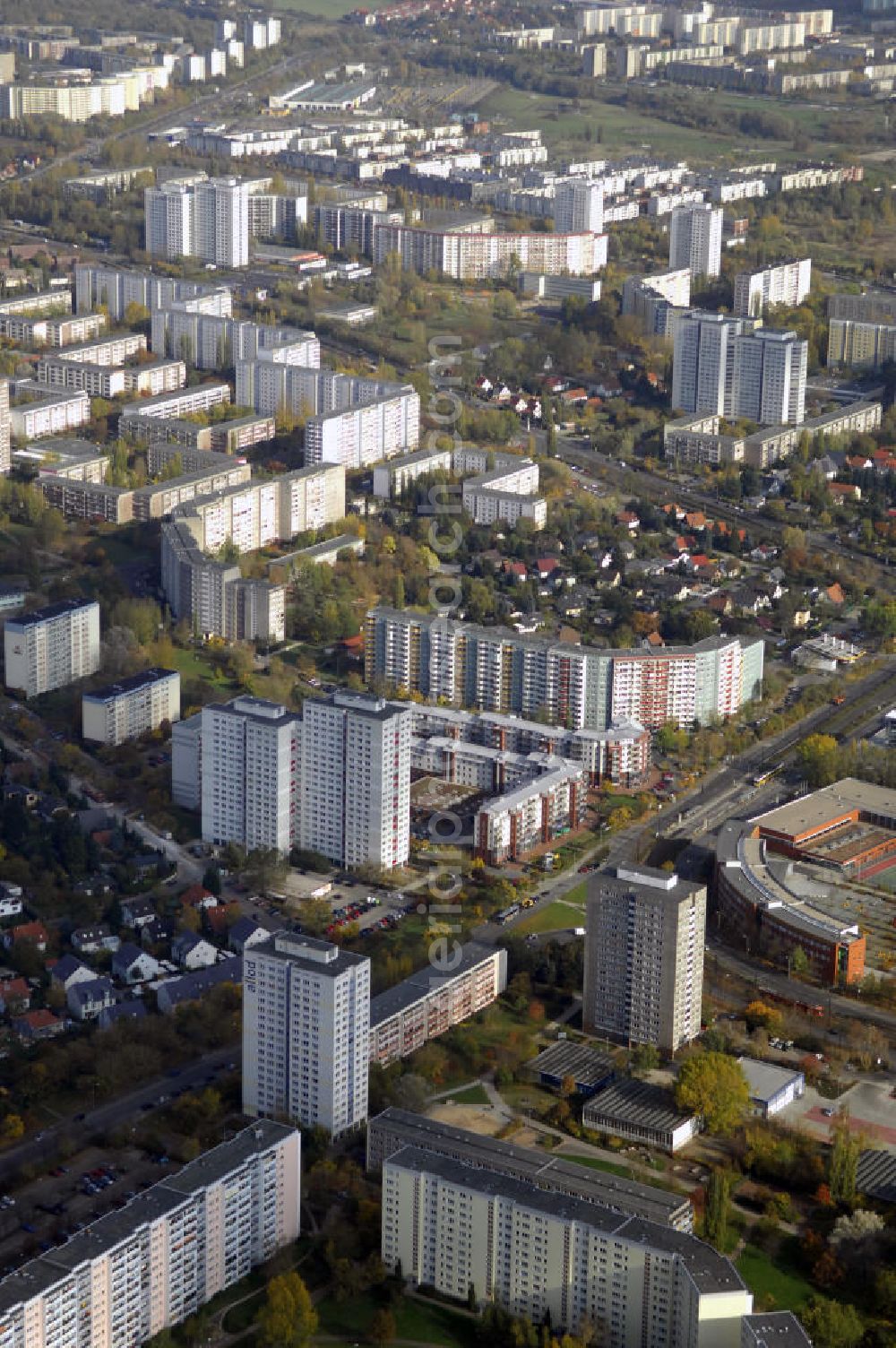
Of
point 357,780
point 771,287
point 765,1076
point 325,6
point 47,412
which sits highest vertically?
point 325,6

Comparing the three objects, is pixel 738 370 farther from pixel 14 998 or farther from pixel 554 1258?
pixel 554 1258

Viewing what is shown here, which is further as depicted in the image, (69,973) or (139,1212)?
(69,973)

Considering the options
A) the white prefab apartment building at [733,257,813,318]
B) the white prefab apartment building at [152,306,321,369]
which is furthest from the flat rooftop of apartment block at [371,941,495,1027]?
the white prefab apartment building at [733,257,813,318]

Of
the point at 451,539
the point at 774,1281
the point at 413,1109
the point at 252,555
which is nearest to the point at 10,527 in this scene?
the point at 252,555

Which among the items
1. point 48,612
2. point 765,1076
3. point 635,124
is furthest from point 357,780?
point 635,124

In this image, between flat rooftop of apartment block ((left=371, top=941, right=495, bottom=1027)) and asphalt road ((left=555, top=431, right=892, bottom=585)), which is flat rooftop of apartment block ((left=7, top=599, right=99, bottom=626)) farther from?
asphalt road ((left=555, top=431, right=892, bottom=585))

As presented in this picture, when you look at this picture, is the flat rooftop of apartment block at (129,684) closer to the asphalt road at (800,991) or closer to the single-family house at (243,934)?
the single-family house at (243,934)

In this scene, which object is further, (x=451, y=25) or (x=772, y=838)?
(x=451, y=25)

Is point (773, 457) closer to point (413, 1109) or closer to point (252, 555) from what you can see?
point (252, 555)
